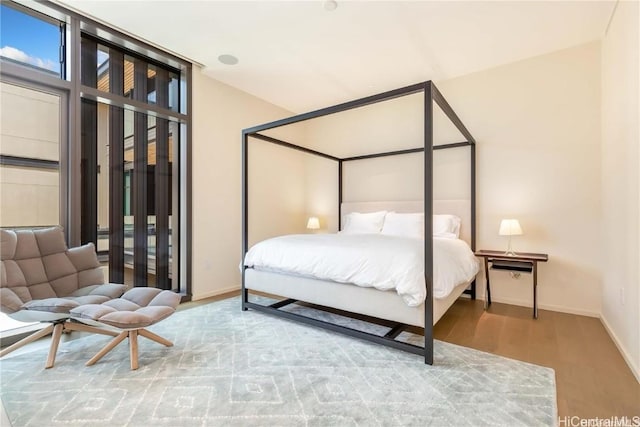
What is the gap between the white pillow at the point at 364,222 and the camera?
13.2 feet

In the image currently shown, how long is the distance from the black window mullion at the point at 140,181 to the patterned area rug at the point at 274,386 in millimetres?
1019

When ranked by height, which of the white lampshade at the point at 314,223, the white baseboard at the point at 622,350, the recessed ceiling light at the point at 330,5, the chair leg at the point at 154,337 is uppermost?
the recessed ceiling light at the point at 330,5

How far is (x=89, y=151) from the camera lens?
9.29 ft

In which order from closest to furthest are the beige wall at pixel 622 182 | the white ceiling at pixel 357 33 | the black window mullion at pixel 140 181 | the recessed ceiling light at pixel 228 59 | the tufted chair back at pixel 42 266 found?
the beige wall at pixel 622 182 < the tufted chair back at pixel 42 266 < the white ceiling at pixel 357 33 < the black window mullion at pixel 140 181 < the recessed ceiling light at pixel 228 59

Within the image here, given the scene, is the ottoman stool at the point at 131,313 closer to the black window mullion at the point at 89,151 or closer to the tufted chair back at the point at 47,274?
the tufted chair back at the point at 47,274

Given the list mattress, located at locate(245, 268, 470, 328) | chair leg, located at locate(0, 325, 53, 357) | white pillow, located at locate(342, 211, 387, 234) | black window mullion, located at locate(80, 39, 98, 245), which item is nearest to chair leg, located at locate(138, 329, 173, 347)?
chair leg, located at locate(0, 325, 53, 357)

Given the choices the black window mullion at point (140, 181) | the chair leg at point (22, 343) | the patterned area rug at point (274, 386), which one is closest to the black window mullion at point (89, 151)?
the black window mullion at point (140, 181)

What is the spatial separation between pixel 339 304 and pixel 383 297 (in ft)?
1.41

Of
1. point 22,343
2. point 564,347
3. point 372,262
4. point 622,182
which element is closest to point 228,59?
point 372,262

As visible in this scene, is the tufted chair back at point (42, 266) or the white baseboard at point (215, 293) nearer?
the tufted chair back at point (42, 266)

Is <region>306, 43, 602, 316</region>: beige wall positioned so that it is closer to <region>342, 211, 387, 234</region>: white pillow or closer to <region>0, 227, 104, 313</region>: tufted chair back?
<region>342, 211, 387, 234</region>: white pillow

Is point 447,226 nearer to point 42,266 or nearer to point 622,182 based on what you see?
point 622,182

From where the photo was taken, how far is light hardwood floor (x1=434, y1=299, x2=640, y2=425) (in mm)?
1622

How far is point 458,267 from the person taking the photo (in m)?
2.63
